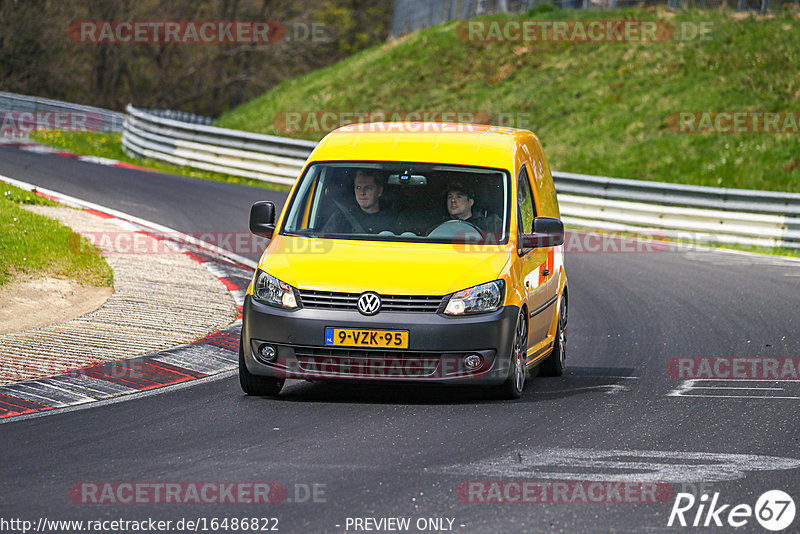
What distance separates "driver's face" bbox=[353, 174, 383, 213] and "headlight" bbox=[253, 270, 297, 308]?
1150 millimetres

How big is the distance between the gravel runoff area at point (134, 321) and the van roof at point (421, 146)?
236 cm

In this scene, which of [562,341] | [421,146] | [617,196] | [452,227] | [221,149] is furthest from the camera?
[221,149]

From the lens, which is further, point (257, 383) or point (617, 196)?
point (617, 196)

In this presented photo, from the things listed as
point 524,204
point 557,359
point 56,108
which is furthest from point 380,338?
point 56,108

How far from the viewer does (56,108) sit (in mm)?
37062

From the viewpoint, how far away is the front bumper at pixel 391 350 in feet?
27.4

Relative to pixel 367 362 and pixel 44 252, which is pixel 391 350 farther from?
pixel 44 252

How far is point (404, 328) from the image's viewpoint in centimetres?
833

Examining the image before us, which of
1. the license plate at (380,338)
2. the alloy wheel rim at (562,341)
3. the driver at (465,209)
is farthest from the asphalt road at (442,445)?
the driver at (465,209)

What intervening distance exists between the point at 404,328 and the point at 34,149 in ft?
73.8

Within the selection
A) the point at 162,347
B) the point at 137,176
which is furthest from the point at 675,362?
the point at 137,176

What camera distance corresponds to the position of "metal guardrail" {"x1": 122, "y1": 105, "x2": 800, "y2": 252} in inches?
865

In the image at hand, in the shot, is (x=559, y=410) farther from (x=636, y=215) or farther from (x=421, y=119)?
(x=421, y=119)

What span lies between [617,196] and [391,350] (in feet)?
54.3
